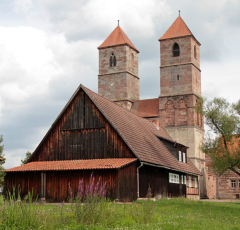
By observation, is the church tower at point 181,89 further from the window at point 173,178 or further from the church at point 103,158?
the window at point 173,178

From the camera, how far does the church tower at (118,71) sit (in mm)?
76250

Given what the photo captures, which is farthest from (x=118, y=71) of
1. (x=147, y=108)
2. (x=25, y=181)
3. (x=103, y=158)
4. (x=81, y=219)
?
(x=81, y=219)

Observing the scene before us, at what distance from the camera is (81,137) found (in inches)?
1241

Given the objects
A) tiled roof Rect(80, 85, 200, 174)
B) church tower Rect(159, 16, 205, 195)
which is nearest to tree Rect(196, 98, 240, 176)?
tiled roof Rect(80, 85, 200, 174)

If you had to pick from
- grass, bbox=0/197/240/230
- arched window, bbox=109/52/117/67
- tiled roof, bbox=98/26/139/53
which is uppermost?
tiled roof, bbox=98/26/139/53

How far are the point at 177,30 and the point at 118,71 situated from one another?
488 inches

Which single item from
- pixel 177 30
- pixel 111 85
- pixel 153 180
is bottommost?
pixel 153 180

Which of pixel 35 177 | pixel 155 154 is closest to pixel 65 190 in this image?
pixel 35 177

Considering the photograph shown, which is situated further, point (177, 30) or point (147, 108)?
point (177, 30)

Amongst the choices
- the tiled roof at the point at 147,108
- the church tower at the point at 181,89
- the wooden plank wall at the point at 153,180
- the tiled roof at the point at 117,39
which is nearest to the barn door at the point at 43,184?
the wooden plank wall at the point at 153,180

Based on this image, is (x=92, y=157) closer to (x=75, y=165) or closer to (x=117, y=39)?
(x=75, y=165)

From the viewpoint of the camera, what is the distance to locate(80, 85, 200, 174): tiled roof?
99.5 ft

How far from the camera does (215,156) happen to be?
124 ft

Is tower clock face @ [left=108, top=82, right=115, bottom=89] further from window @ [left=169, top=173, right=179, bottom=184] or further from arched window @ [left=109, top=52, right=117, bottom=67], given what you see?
window @ [left=169, top=173, right=179, bottom=184]
